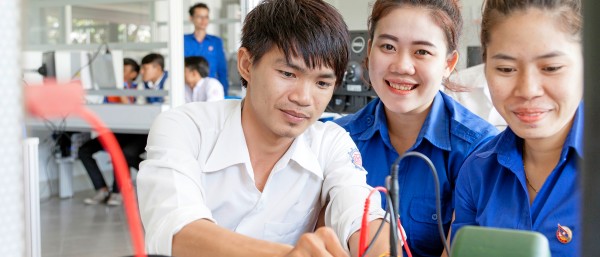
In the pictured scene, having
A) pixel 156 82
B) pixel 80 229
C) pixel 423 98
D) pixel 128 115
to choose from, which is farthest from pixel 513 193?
pixel 156 82

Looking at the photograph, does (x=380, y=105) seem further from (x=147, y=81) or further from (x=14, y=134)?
(x=147, y=81)

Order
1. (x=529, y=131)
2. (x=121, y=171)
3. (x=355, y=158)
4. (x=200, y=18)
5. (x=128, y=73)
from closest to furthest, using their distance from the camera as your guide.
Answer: (x=121, y=171), (x=529, y=131), (x=355, y=158), (x=128, y=73), (x=200, y=18)

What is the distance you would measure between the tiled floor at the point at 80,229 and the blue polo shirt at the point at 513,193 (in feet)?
8.07

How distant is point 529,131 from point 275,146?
0.42 m

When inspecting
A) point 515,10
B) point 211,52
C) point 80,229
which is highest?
point 211,52

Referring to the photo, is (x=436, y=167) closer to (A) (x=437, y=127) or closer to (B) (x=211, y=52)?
(A) (x=437, y=127)

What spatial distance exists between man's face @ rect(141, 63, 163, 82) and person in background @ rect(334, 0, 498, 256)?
12.5 feet

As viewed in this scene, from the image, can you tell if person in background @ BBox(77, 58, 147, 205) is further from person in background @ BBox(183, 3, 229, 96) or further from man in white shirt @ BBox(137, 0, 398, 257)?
man in white shirt @ BBox(137, 0, 398, 257)

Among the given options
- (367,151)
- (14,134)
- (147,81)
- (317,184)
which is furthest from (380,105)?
(147,81)

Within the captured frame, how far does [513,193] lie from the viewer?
3.09 ft

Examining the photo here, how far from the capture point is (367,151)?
134cm

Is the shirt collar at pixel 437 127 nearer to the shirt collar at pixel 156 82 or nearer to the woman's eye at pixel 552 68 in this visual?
the woman's eye at pixel 552 68

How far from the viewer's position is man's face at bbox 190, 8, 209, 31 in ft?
18.0

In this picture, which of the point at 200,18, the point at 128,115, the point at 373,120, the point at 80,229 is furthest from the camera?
the point at 200,18
